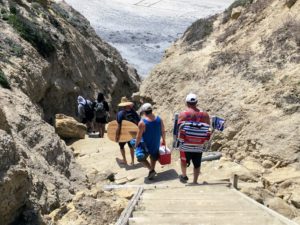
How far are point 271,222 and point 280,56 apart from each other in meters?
8.25

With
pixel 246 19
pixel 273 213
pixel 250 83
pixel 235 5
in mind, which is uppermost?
pixel 235 5

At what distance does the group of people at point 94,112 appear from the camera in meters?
17.7

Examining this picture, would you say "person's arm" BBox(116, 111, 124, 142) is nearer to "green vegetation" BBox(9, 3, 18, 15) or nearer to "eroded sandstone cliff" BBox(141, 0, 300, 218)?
"eroded sandstone cliff" BBox(141, 0, 300, 218)

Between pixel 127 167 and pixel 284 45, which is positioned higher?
pixel 284 45

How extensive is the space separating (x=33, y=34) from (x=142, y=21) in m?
59.6

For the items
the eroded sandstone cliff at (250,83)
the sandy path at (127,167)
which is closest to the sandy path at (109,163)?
the sandy path at (127,167)

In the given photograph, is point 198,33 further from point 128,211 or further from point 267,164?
point 128,211

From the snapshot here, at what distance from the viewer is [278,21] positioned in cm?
1559

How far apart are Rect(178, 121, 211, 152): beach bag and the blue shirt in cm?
100

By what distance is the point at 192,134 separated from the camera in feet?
31.2

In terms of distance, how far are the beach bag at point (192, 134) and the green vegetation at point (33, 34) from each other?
12118 millimetres

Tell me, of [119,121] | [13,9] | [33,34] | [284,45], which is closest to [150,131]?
[119,121]

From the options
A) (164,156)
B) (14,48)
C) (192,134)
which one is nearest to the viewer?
(192,134)

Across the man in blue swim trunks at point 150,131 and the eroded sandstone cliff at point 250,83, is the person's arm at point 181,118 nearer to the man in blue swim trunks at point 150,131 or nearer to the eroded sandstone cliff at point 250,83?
the man in blue swim trunks at point 150,131
